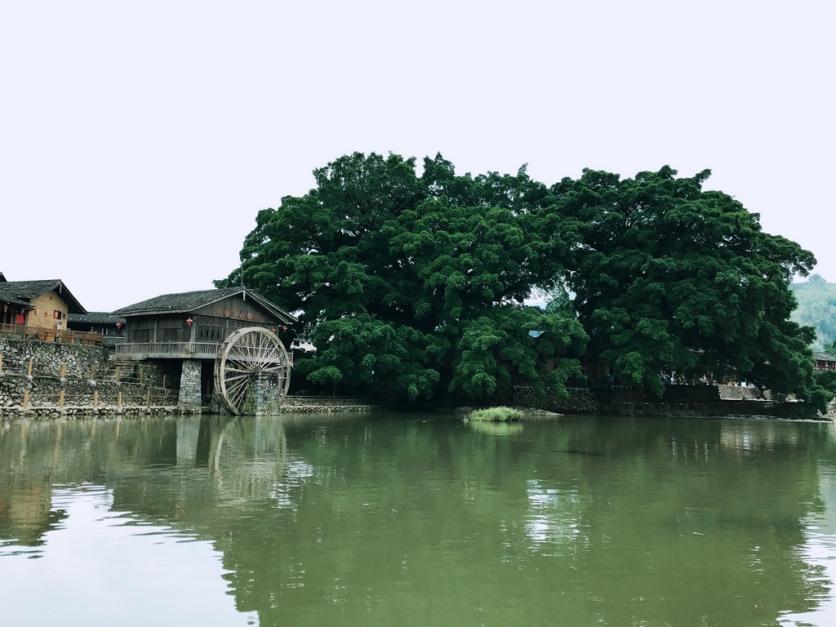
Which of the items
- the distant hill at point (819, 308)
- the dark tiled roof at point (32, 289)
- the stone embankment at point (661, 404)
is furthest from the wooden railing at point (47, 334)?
the distant hill at point (819, 308)

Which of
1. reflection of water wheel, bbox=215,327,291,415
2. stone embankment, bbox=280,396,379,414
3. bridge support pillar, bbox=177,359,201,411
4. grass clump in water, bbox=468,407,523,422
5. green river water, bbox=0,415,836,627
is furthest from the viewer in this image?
stone embankment, bbox=280,396,379,414

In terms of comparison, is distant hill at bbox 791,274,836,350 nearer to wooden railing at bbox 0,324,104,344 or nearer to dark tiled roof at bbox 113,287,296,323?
dark tiled roof at bbox 113,287,296,323

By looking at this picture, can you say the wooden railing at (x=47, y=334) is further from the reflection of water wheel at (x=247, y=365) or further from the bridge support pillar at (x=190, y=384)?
the reflection of water wheel at (x=247, y=365)

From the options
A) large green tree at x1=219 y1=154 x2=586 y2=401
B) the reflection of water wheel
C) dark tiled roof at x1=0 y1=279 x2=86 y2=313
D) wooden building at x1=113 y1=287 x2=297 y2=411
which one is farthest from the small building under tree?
A: large green tree at x1=219 y1=154 x2=586 y2=401

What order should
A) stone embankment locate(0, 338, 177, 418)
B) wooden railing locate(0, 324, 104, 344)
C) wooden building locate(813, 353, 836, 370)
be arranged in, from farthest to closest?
wooden building locate(813, 353, 836, 370), wooden railing locate(0, 324, 104, 344), stone embankment locate(0, 338, 177, 418)

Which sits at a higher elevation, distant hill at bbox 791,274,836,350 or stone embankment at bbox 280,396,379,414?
distant hill at bbox 791,274,836,350

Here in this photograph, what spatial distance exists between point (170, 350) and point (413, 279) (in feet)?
53.9

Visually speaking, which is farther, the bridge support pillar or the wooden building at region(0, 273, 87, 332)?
the wooden building at region(0, 273, 87, 332)

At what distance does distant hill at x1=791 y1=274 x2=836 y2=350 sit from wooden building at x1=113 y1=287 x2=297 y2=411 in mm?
111475

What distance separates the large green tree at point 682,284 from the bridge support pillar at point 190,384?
78.6 ft

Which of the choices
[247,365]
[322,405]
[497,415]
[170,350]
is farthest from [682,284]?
[170,350]

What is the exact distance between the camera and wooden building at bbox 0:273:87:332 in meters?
33.4

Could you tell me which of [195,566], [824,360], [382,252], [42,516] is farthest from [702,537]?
[824,360]

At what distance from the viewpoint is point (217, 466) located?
15.4 metres
